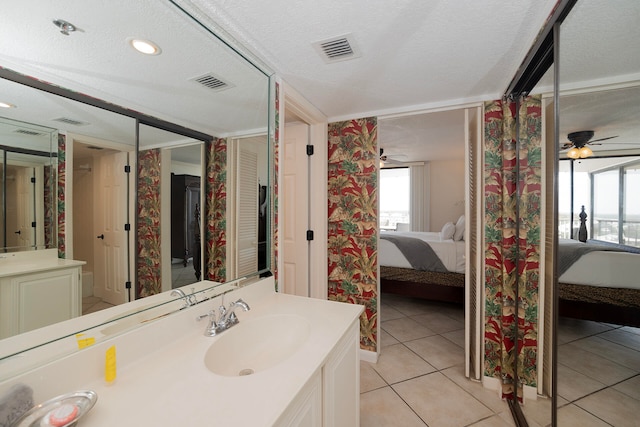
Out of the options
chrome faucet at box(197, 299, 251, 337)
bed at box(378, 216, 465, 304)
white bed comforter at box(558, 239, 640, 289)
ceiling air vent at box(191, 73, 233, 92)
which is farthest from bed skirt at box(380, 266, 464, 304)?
ceiling air vent at box(191, 73, 233, 92)

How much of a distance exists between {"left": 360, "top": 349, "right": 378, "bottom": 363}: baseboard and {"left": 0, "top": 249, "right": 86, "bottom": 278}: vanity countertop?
7.32 ft

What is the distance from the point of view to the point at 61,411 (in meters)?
0.60

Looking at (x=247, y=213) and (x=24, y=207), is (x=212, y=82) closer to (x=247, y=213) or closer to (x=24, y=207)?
(x=247, y=213)

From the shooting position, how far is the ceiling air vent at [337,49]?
4.28 feet

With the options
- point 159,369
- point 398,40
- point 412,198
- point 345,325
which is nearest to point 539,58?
point 398,40

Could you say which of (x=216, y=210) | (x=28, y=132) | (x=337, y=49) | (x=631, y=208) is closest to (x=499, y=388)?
(x=631, y=208)

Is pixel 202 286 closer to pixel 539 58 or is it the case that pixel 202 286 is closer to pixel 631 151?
pixel 631 151

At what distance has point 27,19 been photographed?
2.31 ft

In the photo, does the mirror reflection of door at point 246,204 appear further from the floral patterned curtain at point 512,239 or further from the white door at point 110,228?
the floral patterned curtain at point 512,239

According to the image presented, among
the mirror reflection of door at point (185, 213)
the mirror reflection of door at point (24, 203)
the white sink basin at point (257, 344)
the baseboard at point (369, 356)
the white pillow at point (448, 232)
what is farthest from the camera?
the white pillow at point (448, 232)

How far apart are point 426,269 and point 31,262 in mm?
3366

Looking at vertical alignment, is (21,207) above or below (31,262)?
above

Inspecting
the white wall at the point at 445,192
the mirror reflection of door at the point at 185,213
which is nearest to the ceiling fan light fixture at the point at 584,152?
the mirror reflection of door at the point at 185,213

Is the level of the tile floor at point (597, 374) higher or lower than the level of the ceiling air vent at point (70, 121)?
lower
